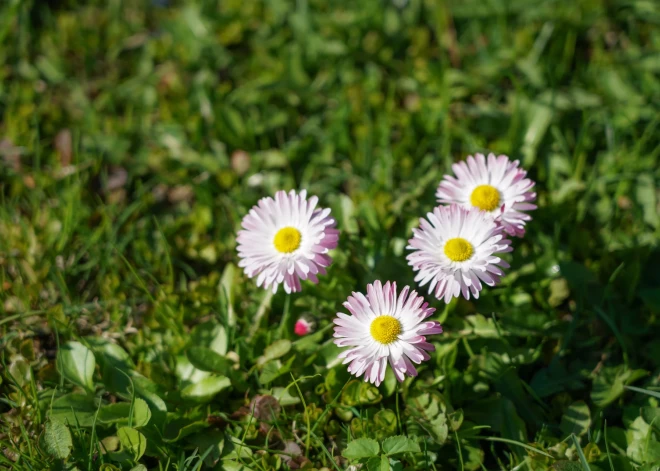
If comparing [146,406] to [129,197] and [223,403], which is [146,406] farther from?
[129,197]

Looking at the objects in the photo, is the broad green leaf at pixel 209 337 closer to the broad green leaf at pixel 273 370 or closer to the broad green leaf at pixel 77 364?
the broad green leaf at pixel 273 370

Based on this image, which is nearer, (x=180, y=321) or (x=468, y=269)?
(x=468, y=269)

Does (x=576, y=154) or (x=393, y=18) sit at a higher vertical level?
(x=393, y=18)

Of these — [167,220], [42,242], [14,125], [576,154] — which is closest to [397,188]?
[576,154]

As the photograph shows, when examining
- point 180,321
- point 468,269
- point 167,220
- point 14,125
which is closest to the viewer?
point 468,269

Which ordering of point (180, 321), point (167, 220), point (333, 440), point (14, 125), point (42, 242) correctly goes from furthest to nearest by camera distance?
point (14, 125)
point (167, 220)
point (42, 242)
point (180, 321)
point (333, 440)

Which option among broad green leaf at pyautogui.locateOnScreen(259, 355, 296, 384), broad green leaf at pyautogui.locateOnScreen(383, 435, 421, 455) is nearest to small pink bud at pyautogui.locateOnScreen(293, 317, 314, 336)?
broad green leaf at pyautogui.locateOnScreen(259, 355, 296, 384)

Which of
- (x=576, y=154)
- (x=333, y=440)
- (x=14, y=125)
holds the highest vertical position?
(x=576, y=154)

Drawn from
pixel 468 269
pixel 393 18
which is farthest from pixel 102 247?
pixel 393 18

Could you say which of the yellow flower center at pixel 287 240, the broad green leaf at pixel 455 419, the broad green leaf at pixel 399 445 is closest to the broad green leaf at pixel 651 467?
A: the broad green leaf at pixel 455 419
